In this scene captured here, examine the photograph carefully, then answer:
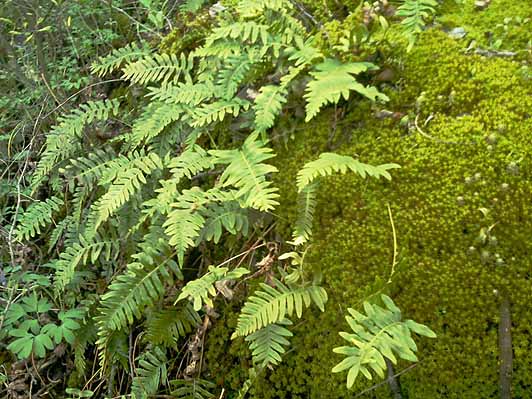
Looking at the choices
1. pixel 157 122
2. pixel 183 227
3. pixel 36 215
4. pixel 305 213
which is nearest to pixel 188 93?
pixel 157 122

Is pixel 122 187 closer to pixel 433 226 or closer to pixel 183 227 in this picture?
pixel 183 227

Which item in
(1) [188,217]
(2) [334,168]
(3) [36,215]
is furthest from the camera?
(3) [36,215]

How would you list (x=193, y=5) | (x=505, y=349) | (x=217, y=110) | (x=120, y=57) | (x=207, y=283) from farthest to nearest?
(x=193, y=5) < (x=120, y=57) < (x=217, y=110) < (x=207, y=283) < (x=505, y=349)

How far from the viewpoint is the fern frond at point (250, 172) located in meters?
2.32

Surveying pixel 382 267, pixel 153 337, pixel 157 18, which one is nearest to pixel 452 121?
pixel 382 267

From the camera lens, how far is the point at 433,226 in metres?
2.22

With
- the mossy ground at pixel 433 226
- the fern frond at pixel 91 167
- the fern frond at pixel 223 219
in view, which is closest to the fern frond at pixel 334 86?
the mossy ground at pixel 433 226

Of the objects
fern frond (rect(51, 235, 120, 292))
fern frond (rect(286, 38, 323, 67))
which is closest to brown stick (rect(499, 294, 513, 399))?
fern frond (rect(286, 38, 323, 67))

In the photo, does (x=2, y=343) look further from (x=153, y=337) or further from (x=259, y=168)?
(x=259, y=168)

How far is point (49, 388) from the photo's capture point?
2955 mm

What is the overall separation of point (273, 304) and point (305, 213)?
1.46ft

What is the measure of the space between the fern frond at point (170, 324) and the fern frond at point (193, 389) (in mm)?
181

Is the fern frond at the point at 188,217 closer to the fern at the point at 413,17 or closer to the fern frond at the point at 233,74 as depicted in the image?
the fern frond at the point at 233,74

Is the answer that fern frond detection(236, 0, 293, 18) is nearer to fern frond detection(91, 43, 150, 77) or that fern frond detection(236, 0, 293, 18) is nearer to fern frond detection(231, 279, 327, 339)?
fern frond detection(91, 43, 150, 77)
